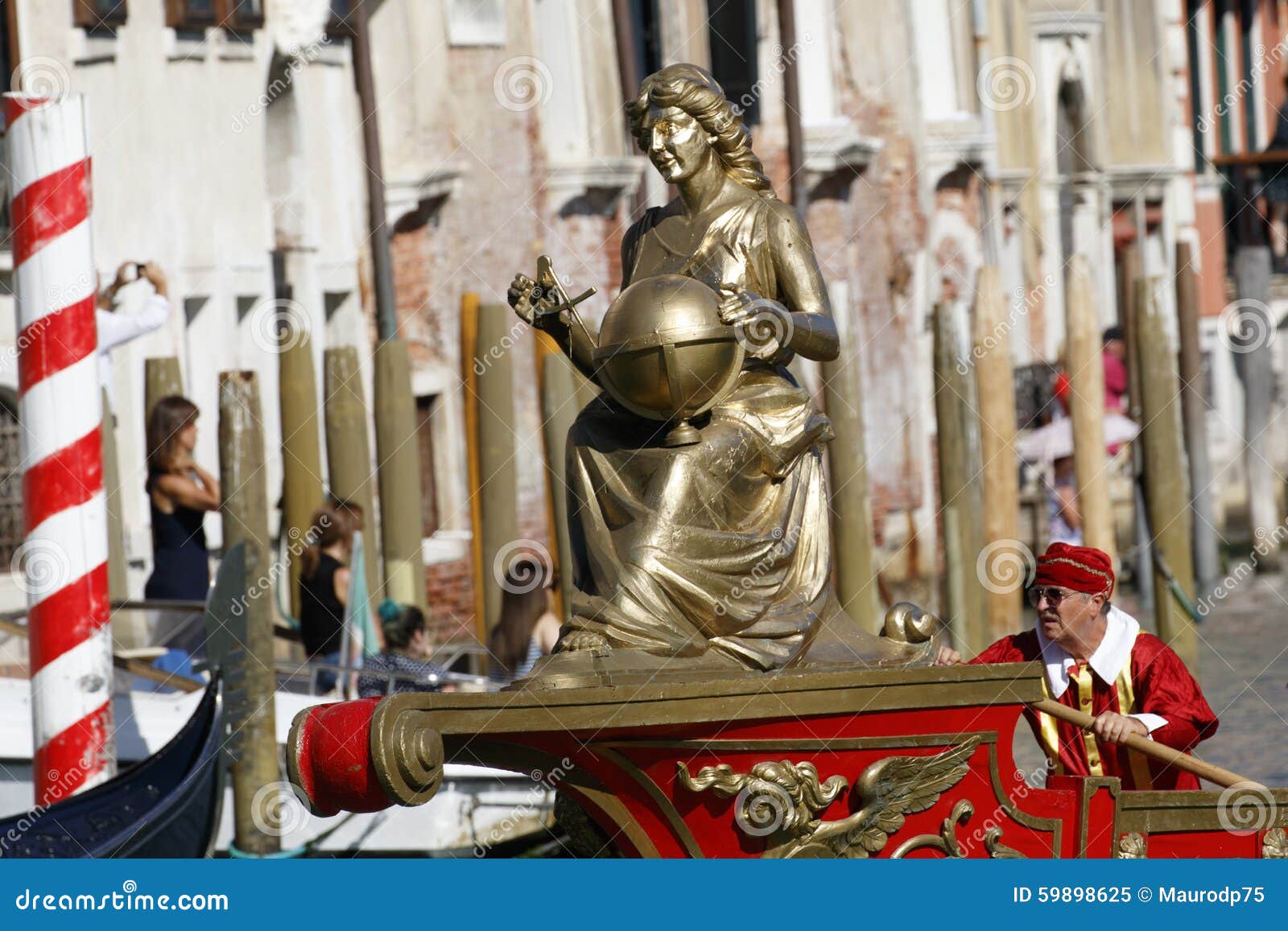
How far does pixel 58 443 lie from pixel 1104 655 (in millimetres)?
3506

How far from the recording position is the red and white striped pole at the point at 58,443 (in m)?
9.07

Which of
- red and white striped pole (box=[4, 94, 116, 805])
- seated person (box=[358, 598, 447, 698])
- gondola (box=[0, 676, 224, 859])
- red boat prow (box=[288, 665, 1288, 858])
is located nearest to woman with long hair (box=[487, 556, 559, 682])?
seated person (box=[358, 598, 447, 698])

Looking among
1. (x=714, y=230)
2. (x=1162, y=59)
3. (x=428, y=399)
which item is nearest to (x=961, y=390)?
(x=428, y=399)

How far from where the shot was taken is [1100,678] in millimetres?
7133

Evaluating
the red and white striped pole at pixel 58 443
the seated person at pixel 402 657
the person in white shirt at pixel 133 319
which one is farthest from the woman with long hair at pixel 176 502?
the red and white striped pole at pixel 58 443

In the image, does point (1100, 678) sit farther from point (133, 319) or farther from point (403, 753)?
point (133, 319)

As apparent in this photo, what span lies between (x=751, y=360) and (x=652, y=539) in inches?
21.6

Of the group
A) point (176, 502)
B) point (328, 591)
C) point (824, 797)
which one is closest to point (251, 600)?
point (176, 502)

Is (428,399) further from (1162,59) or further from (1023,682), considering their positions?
(1162,59)

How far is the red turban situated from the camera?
700 cm

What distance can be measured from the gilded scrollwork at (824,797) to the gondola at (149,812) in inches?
103

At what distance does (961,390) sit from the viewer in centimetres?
1447

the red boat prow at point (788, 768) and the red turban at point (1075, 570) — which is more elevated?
the red turban at point (1075, 570)

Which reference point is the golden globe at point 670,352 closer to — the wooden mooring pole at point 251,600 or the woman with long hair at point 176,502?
the wooden mooring pole at point 251,600
